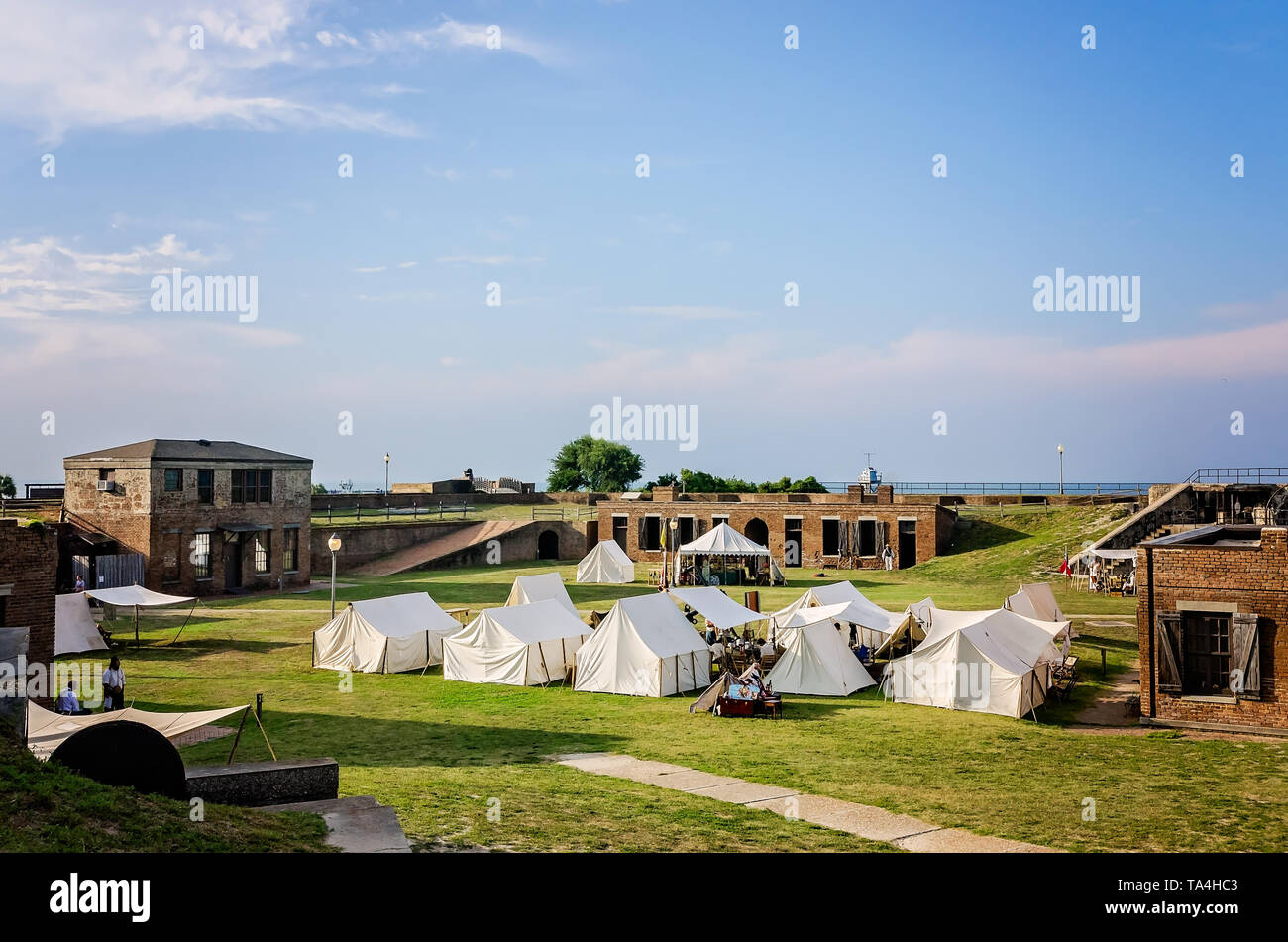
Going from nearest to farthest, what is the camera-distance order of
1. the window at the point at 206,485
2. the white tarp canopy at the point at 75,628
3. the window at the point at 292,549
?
the white tarp canopy at the point at 75,628 → the window at the point at 206,485 → the window at the point at 292,549

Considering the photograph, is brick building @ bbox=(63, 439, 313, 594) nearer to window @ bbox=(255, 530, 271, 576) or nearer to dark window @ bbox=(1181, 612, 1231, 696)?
Answer: window @ bbox=(255, 530, 271, 576)

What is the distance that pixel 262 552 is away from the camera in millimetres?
41719

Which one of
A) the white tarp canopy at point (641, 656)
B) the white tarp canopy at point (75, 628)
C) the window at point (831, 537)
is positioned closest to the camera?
the white tarp canopy at point (641, 656)

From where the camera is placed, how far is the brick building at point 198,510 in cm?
3672

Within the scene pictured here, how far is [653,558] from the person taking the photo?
53.9 m

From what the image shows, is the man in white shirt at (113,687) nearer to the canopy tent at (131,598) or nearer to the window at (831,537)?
the canopy tent at (131,598)

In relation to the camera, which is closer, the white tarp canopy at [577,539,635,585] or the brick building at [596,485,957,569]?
the white tarp canopy at [577,539,635,585]

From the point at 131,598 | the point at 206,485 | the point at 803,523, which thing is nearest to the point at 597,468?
the point at 803,523

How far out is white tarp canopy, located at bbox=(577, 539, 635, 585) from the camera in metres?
42.6

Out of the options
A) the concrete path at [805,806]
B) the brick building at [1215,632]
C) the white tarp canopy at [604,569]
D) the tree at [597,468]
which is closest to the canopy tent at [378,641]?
the concrete path at [805,806]

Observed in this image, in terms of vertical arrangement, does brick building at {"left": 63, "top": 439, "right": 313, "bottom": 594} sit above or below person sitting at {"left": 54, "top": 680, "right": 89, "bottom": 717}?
above

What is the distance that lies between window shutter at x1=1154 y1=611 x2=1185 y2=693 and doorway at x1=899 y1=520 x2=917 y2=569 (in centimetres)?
3061

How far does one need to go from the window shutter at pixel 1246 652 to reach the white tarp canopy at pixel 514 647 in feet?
42.6

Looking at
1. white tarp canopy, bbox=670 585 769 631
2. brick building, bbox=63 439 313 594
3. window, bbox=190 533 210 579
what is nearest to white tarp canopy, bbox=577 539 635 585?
brick building, bbox=63 439 313 594
